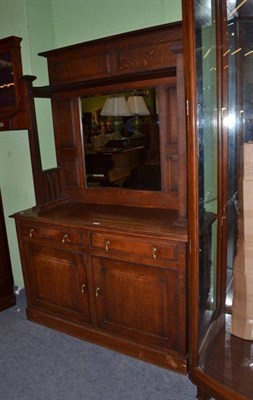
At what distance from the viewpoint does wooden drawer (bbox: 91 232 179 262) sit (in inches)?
79.8

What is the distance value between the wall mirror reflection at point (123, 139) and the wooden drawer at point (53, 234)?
1.77 ft

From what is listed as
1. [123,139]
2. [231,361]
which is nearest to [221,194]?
[123,139]

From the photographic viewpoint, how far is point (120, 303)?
7.64 ft

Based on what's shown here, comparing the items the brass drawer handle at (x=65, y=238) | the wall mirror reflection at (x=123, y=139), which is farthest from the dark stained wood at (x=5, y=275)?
the wall mirror reflection at (x=123, y=139)

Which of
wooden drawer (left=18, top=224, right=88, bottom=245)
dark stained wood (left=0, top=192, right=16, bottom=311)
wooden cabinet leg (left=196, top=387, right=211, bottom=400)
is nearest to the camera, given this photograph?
wooden cabinet leg (left=196, top=387, right=211, bottom=400)

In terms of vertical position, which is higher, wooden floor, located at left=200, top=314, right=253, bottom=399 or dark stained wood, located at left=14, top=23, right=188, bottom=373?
dark stained wood, located at left=14, top=23, right=188, bottom=373

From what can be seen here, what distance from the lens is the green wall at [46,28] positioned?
94.7 inches

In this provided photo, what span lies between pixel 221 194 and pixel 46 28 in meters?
1.99

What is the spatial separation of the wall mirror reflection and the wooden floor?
1.12 m

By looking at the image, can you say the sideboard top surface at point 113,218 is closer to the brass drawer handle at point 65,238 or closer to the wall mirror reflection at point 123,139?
the brass drawer handle at point 65,238

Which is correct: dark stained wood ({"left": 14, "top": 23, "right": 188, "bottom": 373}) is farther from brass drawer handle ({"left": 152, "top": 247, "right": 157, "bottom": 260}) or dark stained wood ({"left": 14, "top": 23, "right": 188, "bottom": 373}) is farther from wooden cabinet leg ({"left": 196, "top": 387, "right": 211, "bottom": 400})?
wooden cabinet leg ({"left": 196, "top": 387, "right": 211, "bottom": 400})

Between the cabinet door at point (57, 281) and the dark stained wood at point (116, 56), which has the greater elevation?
the dark stained wood at point (116, 56)

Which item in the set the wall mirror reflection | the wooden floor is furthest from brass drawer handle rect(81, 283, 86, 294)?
the wooden floor

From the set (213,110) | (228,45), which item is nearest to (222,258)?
(213,110)
